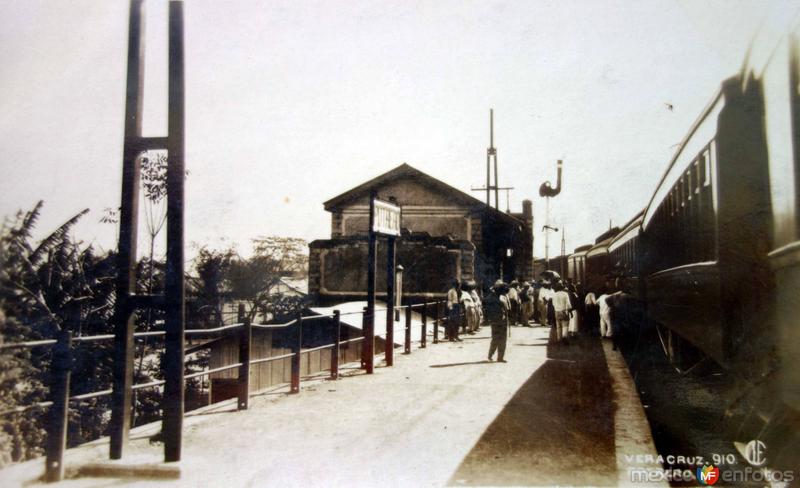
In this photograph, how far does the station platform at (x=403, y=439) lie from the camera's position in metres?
3.95

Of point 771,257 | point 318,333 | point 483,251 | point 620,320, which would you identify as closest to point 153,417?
point 318,333

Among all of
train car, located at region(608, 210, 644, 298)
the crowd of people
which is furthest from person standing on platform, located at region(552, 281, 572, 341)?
train car, located at region(608, 210, 644, 298)

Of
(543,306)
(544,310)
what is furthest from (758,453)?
(543,306)

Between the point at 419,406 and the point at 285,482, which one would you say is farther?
the point at 419,406

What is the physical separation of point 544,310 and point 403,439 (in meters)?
15.1

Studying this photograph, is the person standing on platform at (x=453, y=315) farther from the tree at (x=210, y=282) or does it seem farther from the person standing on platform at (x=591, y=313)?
the tree at (x=210, y=282)

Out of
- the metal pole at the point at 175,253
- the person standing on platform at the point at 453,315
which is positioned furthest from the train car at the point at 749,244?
the person standing on platform at the point at 453,315

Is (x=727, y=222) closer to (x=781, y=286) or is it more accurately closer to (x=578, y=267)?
(x=781, y=286)

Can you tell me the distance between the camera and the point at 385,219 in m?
9.02

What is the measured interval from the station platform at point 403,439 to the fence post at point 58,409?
9 centimetres

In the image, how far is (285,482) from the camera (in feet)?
12.7

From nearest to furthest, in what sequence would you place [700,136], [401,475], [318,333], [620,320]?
[401,475]
[700,136]
[620,320]
[318,333]

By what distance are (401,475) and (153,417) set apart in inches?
644

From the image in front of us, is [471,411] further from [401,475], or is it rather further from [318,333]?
[318,333]
